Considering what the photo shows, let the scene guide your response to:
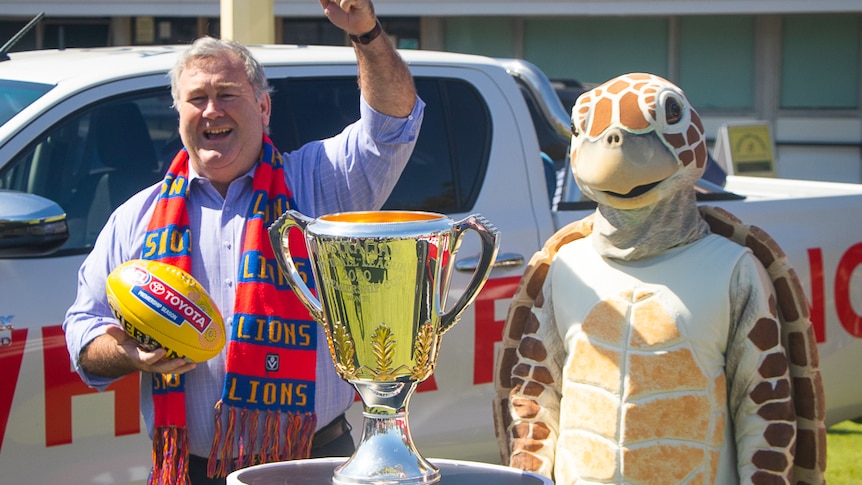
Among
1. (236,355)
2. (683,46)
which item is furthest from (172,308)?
(683,46)

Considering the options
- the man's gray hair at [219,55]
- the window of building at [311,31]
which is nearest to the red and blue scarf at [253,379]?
the man's gray hair at [219,55]

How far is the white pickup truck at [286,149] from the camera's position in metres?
3.60

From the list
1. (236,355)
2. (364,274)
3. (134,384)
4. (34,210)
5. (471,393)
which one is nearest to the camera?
(364,274)

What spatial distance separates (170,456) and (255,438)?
0.20 metres

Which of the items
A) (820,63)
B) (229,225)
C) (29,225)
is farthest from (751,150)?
(229,225)

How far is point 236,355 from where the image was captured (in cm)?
277

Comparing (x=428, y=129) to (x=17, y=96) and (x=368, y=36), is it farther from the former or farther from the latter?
(x=368, y=36)

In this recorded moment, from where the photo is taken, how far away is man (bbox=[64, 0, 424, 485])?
2775 mm

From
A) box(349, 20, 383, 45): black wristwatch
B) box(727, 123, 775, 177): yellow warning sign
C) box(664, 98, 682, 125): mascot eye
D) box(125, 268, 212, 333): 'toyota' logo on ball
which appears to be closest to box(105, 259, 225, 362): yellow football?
box(125, 268, 212, 333): 'toyota' logo on ball

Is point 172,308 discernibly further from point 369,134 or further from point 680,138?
point 680,138

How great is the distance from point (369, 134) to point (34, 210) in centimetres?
119

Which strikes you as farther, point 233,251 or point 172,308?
point 233,251

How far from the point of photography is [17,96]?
152 inches

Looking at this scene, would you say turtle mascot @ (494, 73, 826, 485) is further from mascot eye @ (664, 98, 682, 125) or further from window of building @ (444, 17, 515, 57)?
window of building @ (444, 17, 515, 57)
